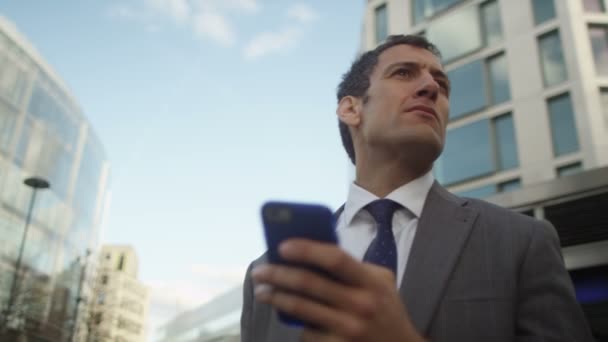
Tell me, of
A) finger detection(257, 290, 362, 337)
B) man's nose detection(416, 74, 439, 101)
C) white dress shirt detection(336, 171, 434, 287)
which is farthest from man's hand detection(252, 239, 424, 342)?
man's nose detection(416, 74, 439, 101)

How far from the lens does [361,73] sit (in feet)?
9.85

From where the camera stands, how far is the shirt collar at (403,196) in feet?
7.52

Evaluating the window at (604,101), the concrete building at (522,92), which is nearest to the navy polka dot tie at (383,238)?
the concrete building at (522,92)

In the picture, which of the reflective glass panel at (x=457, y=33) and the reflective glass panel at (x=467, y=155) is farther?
the reflective glass panel at (x=457, y=33)

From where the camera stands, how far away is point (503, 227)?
6.60 ft

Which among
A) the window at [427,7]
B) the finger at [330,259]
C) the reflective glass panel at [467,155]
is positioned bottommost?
the finger at [330,259]

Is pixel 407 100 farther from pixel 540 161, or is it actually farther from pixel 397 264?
pixel 540 161

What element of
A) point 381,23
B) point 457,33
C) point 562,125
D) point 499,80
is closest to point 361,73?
point 562,125

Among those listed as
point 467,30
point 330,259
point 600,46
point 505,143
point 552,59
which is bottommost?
point 330,259

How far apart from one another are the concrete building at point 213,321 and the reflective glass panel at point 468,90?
85.4 ft

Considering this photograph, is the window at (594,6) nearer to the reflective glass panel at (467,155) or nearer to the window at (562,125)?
the window at (562,125)

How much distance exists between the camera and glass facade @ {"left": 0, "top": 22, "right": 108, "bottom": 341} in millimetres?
30438

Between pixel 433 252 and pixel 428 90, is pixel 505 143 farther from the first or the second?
pixel 433 252

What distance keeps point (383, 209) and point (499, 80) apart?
67.7 feet
